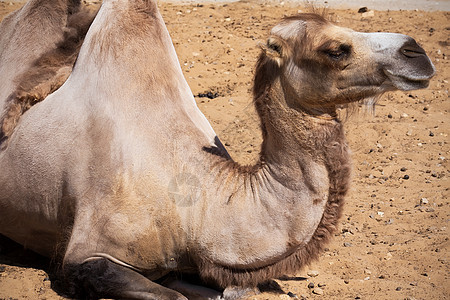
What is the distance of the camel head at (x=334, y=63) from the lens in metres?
3.46

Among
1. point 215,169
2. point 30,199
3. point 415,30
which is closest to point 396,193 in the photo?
point 215,169

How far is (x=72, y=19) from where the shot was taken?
5.07 metres

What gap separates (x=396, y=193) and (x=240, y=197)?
7.89 feet

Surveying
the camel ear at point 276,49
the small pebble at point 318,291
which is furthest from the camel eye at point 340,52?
the small pebble at point 318,291

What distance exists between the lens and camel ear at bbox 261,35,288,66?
3.69 metres

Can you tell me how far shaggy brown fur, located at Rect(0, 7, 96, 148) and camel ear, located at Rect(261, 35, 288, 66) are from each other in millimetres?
1731

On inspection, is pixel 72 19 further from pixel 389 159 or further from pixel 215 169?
pixel 389 159

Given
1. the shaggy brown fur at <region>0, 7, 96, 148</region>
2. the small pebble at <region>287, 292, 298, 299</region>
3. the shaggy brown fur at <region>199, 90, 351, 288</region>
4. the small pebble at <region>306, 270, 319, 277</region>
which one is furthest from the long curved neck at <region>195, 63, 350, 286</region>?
the shaggy brown fur at <region>0, 7, 96, 148</region>

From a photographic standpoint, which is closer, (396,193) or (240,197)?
(240,197)

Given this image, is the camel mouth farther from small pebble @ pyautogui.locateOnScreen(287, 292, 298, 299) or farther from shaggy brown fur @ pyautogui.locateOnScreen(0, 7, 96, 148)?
shaggy brown fur @ pyautogui.locateOnScreen(0, 7, 96, 148)

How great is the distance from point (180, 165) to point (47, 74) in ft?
4.83

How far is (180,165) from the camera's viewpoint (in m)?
3.92

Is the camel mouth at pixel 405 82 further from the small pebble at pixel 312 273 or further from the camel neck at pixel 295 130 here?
the small pebble at pixel 312 273

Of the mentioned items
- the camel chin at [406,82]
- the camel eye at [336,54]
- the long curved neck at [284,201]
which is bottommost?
the long curved neck at [284,201]
